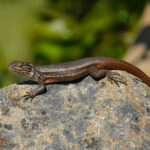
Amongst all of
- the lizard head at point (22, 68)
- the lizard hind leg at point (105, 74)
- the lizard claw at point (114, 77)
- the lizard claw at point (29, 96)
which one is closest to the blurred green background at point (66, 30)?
the lizard head at point (22, 68)

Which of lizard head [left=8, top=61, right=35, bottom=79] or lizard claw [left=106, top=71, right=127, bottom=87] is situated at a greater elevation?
lizard head [left=8, top=61, right=35, bottom=79]

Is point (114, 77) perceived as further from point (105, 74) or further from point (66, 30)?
point (66, 30)

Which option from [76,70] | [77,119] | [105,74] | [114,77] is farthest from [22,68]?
[77,119]

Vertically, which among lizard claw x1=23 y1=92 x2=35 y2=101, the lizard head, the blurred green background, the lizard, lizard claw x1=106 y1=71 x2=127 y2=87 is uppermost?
the blurred green background

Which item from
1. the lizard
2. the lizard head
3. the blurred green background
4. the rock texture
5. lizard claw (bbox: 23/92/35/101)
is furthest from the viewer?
the blurred green background

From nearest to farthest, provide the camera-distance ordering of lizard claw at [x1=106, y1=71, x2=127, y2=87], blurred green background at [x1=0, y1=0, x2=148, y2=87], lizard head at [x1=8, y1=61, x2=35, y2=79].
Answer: lizard claw at [x1=106, y1=71, x2=127, y2=87]
lizard head at [x1=8, y1=61, x2=35, y2=79]
blurred green background at [x1=0, y1=0, x2=148, y2=87]

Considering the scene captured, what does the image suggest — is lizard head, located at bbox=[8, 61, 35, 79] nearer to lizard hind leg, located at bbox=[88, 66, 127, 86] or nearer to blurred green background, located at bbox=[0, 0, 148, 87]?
lizard hind leg, located at bbox=[88, 66, 127, 86]

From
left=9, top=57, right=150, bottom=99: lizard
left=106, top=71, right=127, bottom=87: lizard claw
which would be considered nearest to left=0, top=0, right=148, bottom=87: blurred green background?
left=9, top=57, right=150, bottom=99: lizard
